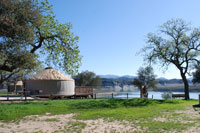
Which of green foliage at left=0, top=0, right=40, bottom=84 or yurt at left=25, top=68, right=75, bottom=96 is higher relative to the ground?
green foliage at left=0, top=0, right=40, bottom=84

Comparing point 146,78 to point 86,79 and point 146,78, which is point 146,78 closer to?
point 146,78

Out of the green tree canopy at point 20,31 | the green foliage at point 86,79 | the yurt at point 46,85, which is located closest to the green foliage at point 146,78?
the green foliage at point 86,79

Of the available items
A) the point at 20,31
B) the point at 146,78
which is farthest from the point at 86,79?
the point at 20,31

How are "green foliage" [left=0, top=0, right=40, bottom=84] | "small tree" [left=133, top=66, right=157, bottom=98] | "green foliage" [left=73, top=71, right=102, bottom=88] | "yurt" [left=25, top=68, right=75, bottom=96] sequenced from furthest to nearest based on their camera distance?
"green foliage" [left=73, top=71, right=102, bottom=88], "small tree" [left=133, top=66, right=157, bottom=98], "yurt" [left=25, top=68, right=75, bottom=96], "green foliage" [left=0, top=0, right=40, bottom=84]

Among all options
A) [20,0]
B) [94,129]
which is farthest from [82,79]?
[94,129]

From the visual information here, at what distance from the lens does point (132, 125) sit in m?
9.32

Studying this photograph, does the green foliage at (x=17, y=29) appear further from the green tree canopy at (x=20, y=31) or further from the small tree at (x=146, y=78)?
the small tree at (x=146, y=78)

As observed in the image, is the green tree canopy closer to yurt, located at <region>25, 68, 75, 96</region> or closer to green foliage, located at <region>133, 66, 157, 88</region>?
yurt, located at <region>25, 68, 75, 96</region>

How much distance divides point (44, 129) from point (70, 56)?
936cm

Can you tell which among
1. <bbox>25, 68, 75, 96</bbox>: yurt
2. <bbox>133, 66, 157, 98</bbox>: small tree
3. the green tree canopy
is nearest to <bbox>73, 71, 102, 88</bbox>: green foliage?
<bbox>133, 66, 157, 98</bbox>: small tree

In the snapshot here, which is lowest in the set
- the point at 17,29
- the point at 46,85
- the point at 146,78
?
the point at 46,85

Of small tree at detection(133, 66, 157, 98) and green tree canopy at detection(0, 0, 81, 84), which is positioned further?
small tree at detection(133, 66, 157, 98)

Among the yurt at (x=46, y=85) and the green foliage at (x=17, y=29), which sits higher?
the green foliage at (x=17, y=29)

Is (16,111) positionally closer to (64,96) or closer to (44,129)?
(44,129)
